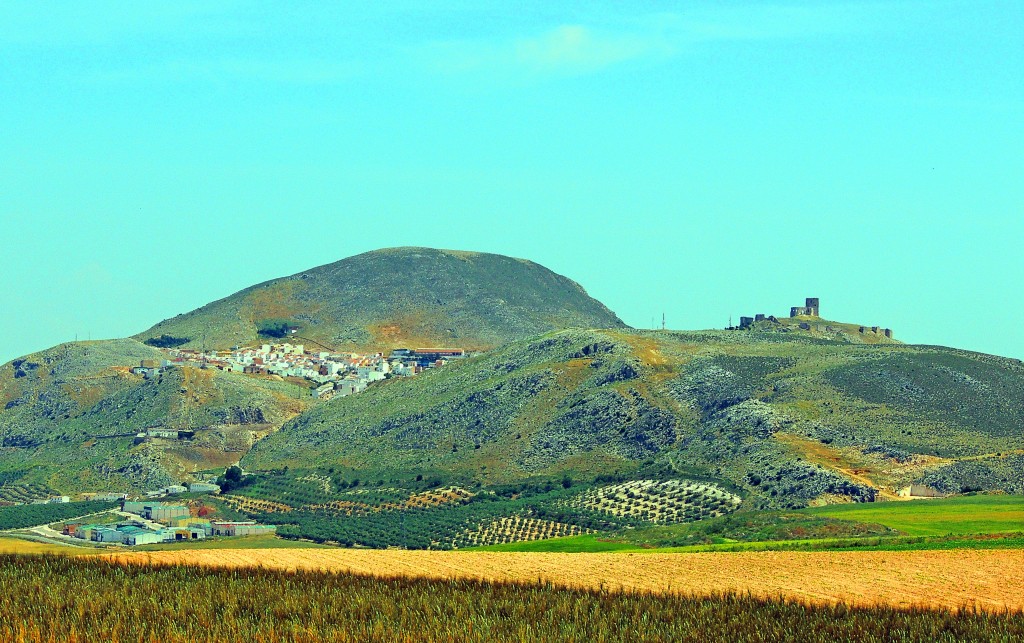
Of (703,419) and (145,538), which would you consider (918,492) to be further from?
(145,538)

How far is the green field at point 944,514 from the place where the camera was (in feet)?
254

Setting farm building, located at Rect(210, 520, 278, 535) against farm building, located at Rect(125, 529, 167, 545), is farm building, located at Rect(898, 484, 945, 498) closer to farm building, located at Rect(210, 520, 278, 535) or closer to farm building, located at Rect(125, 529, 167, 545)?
farm building, located at Rect(210, 520, 278, 535)

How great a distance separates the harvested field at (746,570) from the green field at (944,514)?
51.4 ft

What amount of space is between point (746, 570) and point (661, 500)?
57.8 m

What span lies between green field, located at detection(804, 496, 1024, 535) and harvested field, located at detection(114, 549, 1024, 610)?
15.7 metres

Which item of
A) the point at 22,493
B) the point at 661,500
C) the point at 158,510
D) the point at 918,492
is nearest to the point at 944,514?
the point at 918,492

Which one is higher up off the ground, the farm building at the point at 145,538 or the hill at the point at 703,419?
the hill at the point at 703,419

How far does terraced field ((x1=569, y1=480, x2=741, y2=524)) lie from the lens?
360 ft

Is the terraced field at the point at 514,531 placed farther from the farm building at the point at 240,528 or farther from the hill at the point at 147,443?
the hill at the point at 147,443

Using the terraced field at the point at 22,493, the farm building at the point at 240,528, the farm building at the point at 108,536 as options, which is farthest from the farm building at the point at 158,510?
the terraced field at the point at 22,493

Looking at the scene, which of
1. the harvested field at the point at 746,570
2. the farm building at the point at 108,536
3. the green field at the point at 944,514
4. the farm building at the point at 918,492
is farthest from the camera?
the farm building at the point at 108,536

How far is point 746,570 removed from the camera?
187 feet

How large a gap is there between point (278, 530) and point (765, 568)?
65.2 meters

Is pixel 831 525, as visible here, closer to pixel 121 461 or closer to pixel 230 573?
pixel 230 573
